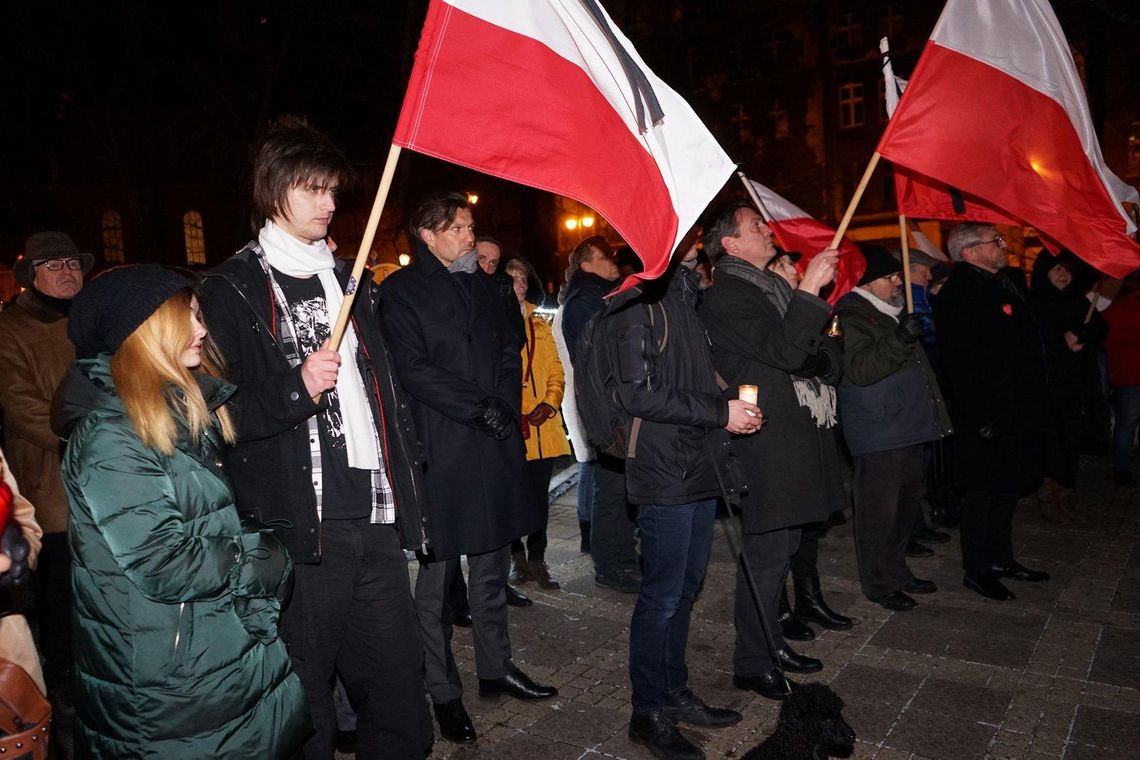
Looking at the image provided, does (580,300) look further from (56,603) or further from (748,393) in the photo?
(56,603)

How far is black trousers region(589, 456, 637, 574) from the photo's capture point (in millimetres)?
6508

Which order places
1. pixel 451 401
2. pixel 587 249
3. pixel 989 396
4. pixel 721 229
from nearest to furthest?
pixel 451 401 < pixel 721 229 < pixel 989 396 < pixel 587 249

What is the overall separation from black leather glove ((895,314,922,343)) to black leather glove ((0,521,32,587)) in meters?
4.76

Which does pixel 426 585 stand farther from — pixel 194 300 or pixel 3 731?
pixel 3 731

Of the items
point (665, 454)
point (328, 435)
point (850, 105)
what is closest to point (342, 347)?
point (328, 435)

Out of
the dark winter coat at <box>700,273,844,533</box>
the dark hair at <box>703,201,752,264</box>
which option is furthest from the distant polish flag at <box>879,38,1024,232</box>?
the dark winter coat at <box>700,273,844,533</box>

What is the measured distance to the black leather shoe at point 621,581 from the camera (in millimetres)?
6211

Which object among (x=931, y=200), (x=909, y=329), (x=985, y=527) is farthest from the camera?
(x=985, y=527)

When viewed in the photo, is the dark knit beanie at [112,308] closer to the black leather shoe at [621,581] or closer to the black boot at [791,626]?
the black boot at [791,626]

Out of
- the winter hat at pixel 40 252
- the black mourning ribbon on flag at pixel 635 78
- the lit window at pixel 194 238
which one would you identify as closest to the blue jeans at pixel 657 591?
the black mourning ribbon on flag at pixel 635 78

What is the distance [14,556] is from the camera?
2.10 meters

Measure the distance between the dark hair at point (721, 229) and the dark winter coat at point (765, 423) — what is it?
196mm

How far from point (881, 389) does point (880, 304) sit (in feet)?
1.81

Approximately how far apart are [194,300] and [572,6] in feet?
5.49
